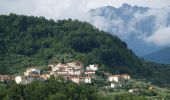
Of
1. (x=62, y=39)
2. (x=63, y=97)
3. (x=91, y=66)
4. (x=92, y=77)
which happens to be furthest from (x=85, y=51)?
(x=63, y=97)

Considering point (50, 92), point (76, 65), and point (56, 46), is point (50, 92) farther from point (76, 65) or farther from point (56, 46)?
point (56, 46)

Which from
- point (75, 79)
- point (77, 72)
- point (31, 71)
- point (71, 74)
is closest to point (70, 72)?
point (71, 74)

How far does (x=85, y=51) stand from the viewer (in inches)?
4031

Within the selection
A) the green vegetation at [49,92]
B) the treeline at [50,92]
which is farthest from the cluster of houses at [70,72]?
the treeline at [50,92]

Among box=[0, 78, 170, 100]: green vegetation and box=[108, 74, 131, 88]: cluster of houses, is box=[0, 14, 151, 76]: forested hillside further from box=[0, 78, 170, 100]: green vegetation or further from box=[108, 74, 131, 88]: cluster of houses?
box=[0, 78, 170, 100]: green vegetation

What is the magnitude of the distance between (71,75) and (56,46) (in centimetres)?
1322

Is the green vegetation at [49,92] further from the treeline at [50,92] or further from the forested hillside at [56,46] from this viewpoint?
the forested hillside at [56,46]

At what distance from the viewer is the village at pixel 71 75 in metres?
79.4

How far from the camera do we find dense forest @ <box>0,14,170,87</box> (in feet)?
310

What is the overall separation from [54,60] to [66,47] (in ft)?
15.8

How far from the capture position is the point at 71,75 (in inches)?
3415

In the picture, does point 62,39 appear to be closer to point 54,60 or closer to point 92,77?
point 54,60

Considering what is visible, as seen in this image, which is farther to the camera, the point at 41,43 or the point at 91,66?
the point at 41,43

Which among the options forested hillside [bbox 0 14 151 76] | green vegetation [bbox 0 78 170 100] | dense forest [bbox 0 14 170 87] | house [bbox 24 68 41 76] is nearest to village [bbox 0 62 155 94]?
house [bbox 24 68 41 76]
